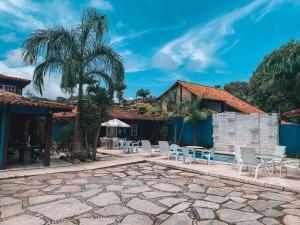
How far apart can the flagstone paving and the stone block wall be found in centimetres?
1143

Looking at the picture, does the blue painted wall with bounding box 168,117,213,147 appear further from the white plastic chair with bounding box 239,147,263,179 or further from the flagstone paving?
the flagstone paving

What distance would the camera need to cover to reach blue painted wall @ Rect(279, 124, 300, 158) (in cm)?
1819

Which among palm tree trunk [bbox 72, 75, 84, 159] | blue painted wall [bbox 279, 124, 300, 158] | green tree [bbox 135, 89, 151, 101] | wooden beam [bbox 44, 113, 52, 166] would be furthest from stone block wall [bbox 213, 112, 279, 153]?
green tree [bbox 135, 89, 151, 101]

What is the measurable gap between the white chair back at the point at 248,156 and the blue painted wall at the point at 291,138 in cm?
999

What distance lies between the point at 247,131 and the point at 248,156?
11526 millimetres

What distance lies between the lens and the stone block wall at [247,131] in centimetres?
1917

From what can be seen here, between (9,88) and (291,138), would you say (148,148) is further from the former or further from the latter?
(9,88)

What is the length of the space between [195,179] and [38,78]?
8.80 meters

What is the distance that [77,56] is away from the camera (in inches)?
534

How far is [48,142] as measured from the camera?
1200 centimetres

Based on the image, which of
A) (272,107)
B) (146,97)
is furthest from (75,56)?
(146,97)

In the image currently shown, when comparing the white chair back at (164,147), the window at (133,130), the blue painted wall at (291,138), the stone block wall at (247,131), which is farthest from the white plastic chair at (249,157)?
the window at (133,130)

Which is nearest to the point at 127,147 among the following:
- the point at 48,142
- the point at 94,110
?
the point at 94,110

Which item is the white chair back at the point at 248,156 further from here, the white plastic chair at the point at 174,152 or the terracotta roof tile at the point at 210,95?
the terracotta roof tile at the point at 210,95
